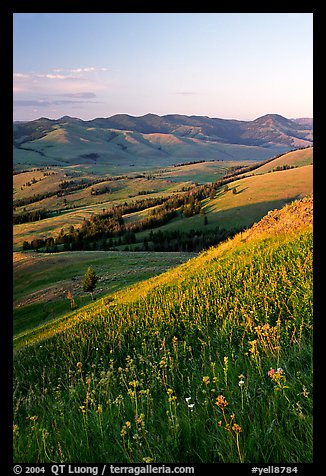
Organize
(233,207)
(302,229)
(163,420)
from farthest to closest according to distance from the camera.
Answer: (233,207), (302,229), (163,420)

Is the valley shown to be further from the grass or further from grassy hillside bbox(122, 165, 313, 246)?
grassy hillside bbox(122, 165, 313, 246)

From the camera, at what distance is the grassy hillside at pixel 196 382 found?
3.24m

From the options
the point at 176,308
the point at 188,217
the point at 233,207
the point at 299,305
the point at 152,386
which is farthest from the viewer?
the point at 188,217

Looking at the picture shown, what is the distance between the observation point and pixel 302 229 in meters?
12.5

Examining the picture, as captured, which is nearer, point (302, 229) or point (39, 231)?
point (302, 229)

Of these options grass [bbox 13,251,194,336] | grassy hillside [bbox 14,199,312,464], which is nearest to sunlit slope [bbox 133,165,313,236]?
grass [bbox 13,251,194,336]

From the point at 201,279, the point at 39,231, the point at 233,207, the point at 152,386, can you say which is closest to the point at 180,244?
the point at 233,207

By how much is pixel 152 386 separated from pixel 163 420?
2.81 feet

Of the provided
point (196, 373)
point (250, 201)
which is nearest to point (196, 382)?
point (196, 373)

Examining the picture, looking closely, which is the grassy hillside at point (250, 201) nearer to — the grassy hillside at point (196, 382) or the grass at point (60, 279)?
the grass at point (60, 279)

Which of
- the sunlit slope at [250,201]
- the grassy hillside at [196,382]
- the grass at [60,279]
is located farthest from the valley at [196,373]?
the sunlit slope at [250,201]

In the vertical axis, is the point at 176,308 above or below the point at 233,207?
below
